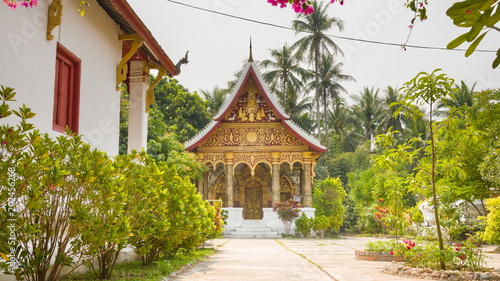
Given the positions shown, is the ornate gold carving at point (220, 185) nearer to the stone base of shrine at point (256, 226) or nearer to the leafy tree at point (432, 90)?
the stone base of shrine at point (256, 226)

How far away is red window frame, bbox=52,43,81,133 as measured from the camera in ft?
18.6

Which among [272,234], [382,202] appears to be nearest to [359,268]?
[272,234]

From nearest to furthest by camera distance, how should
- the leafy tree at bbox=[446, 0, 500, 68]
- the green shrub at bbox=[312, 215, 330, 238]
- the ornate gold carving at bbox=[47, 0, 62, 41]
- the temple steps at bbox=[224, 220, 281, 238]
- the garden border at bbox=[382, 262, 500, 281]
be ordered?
1. the leafy tree at bbox=[446, 0, 500, 68]
2. the ornate gold carving at bbox=[47, 0, 62, 41]
3. the garden border at bbox=[382, 262, 500, 281]
4. the green shrub at bbox=[312, 215, 330, 238]
5. the temple steps at bbox=[224, 220, 281, 238]

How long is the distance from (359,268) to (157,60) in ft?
16.5

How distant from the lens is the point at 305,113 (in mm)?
38406

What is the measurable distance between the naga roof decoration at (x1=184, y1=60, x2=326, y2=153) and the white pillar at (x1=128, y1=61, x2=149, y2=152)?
1173 cm

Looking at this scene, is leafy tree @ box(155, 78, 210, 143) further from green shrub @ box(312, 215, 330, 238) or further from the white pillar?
the white pillar

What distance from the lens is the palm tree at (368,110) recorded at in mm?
41969

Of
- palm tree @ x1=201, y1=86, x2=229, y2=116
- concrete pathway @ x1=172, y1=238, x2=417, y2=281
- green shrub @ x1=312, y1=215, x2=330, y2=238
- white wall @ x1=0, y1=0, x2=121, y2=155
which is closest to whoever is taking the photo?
white wall @ x1=0, y1=0, x2=121, y2=155

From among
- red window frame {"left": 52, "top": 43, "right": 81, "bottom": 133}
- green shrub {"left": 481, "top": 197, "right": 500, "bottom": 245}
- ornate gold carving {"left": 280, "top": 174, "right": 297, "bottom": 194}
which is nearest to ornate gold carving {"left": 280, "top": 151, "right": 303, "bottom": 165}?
ornate gold carving {"left": 280, "top": 174, "right": 297, "bottom": 194}

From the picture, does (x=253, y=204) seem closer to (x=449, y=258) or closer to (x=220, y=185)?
(x=220, y=185)

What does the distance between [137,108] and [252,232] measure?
498 inches

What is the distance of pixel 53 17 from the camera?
16.4 ft

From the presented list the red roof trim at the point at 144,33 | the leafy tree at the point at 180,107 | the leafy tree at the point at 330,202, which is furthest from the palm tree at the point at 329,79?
the red roof trim at the point at 144,33
